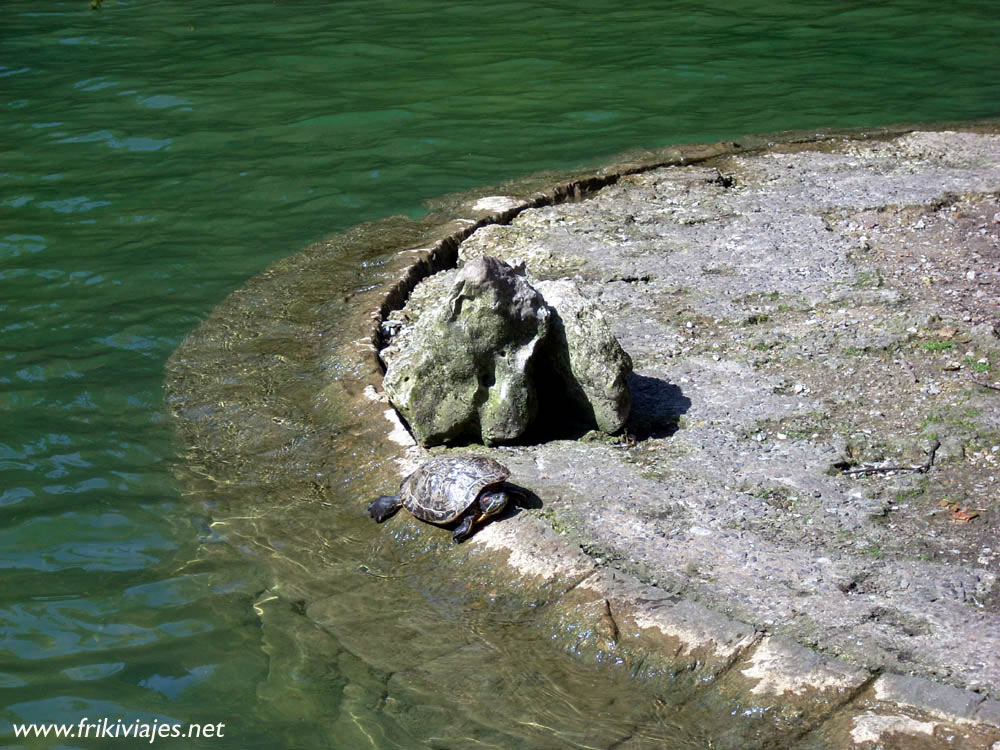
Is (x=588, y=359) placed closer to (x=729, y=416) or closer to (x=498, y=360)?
(x=498, y=360)

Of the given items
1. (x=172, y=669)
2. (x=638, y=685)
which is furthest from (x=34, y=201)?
(x=638, y=685)

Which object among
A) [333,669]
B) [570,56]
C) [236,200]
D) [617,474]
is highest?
[570,56]

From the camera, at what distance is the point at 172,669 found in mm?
4125

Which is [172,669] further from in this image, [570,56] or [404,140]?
[570,56]

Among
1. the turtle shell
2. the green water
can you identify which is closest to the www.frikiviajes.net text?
the green water

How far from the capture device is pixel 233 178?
9922 millimetres

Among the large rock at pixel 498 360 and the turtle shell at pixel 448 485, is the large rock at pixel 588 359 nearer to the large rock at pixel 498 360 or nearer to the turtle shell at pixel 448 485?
the large rock at pixel 498 360

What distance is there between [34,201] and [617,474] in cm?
666

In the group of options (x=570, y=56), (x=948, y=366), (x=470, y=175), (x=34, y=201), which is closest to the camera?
(x=948, y=366)

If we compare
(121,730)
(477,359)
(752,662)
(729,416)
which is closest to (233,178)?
(477,359)

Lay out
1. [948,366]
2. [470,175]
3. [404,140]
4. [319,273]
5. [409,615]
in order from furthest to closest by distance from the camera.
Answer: [404,140] → [470,175] → [319,273] → [948,366] → [409,615]

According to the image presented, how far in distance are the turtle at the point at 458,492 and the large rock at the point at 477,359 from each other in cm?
45

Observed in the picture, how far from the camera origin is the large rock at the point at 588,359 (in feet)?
17.5

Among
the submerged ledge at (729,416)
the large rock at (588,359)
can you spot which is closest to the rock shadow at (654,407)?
the submerged ledge at (729,416)
